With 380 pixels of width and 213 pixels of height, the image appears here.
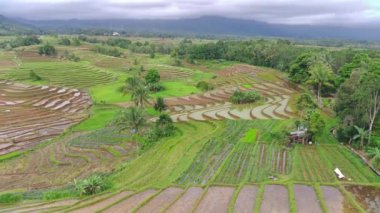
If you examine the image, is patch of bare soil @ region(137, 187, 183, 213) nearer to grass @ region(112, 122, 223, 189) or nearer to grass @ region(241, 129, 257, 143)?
grass @ region(112, 122, 223, 189)

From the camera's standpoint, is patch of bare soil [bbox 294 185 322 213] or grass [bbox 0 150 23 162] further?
grass [bbox 0 150 23 162]

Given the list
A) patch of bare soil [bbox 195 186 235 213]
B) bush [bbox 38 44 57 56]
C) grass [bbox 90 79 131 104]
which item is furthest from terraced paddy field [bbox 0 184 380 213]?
bush [bbox 38 44 57 56]

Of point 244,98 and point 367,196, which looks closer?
point 367,196

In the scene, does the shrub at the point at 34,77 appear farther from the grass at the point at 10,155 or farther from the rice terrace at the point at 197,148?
the grass at the point at 10,155

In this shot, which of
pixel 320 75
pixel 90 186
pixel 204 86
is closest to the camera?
pixel 90 186

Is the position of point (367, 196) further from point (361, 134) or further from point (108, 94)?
point (108, 94)

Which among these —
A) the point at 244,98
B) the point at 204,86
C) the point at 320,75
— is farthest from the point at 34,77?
the point at 320,75

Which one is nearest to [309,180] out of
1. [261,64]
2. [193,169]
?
[193,169]
